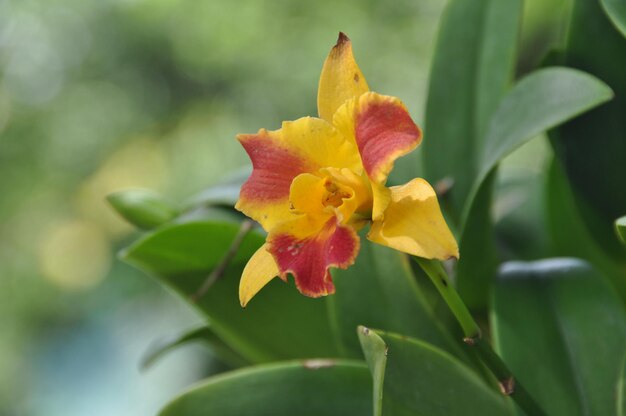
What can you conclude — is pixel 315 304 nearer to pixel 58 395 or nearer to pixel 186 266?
pixel 186 266

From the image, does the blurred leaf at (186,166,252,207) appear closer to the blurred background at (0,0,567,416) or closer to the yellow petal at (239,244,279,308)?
the yellow petal at (239,244,279,308)

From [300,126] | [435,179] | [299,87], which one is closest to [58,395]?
[299,87]

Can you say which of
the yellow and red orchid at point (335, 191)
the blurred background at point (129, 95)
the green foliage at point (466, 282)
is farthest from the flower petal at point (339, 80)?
the blurred background at point (129, 95)

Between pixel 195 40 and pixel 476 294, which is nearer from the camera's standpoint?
pixel 476 294

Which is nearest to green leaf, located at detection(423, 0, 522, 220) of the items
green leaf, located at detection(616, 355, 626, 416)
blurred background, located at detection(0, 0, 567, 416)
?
green leaf, located at detection(616, 355, 626, 416)

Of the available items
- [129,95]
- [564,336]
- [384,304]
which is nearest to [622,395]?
[564,336]

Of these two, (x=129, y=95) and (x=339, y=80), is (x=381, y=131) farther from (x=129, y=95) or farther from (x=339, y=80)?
(x=129, y=95)

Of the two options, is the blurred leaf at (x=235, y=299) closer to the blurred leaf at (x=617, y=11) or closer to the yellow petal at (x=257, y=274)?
the yellow petal at (x=257, y=274)
